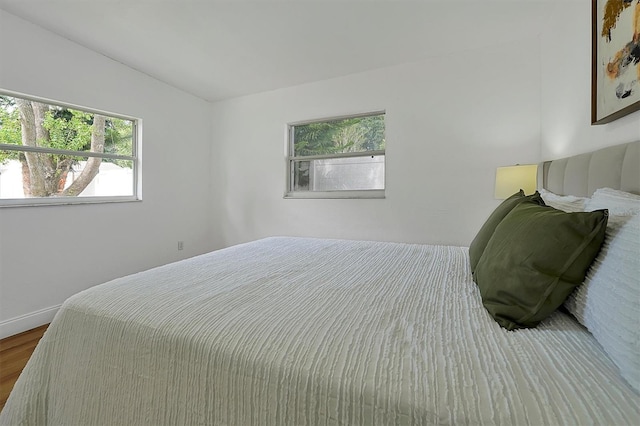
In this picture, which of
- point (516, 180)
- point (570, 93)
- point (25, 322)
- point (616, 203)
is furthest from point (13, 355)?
point (570, 93)

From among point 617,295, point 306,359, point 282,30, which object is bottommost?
point 306,359

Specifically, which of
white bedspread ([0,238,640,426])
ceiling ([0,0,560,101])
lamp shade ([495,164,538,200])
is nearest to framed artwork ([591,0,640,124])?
lamp shade ([495,164,538,200])

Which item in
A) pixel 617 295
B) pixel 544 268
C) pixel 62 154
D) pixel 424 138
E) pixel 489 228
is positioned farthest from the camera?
pixel 424 138

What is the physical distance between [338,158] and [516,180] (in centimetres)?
176

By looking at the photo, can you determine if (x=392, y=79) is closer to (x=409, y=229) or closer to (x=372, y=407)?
(x=409, y=229)

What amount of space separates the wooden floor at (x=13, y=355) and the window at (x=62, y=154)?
41.1 inches

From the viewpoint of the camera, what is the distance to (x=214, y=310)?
895 mm

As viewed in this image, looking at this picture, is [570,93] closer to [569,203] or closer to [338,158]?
[569,203]

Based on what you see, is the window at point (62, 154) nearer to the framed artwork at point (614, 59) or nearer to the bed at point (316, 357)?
the bed at point (316, 357)

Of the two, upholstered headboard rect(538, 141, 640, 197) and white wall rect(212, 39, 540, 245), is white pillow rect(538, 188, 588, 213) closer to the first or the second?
upholstered headboard rect(538, 141, 640, 197)

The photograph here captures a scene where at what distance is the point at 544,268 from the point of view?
2.55ft

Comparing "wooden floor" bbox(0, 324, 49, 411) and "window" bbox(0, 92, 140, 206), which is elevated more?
"window" bbox(0, 92, 140, 206)

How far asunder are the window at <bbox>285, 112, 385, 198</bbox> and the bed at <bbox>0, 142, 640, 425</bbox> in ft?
6.40

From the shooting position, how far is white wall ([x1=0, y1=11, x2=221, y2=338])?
7.41 feet
